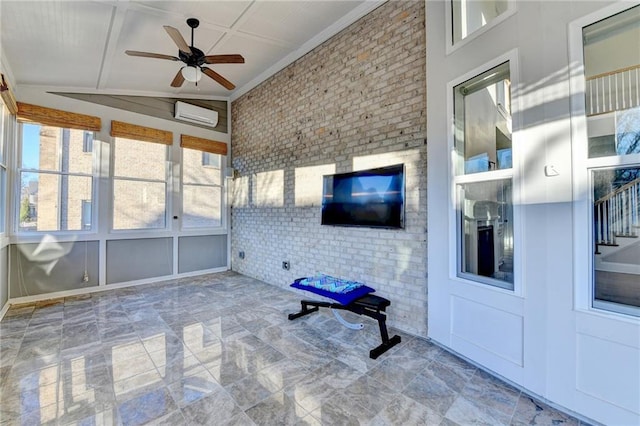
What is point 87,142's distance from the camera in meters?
4.54

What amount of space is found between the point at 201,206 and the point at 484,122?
5224 mm

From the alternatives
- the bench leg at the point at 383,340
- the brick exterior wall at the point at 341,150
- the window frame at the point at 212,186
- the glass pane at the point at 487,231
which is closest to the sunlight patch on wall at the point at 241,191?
the brick exterior wall at the point at 341,150

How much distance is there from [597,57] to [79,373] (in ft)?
14.6

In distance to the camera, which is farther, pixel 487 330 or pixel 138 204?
pixel 138 204

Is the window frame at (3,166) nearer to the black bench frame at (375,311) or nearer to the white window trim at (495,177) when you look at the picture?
the black bench frame at (375,311)

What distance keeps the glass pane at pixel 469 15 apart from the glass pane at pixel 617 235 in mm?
1650

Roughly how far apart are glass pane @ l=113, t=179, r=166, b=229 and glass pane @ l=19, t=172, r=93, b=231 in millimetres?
418

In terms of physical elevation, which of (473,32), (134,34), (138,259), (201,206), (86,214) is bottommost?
(138,259)

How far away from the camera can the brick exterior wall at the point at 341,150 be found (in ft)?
9.75

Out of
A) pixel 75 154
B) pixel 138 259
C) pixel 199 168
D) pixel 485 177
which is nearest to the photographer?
pixel 485 177

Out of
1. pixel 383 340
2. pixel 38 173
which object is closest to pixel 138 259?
pixel 38 173

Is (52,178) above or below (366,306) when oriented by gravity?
above

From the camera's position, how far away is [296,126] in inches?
179

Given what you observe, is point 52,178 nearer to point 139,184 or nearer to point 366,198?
point 139,184
